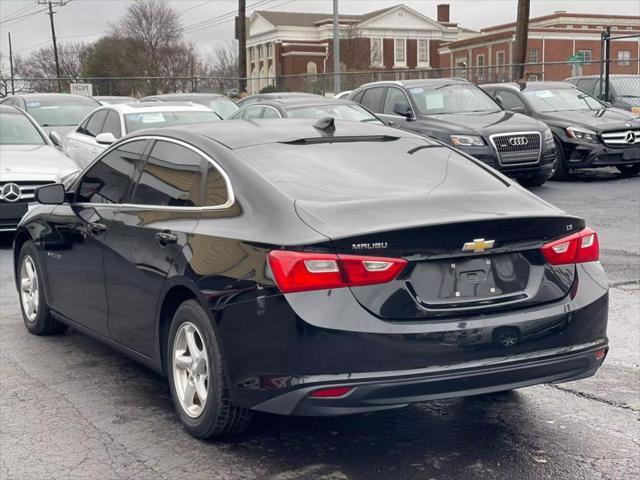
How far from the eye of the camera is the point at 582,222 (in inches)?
188

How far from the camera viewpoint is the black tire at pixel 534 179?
15.2 m

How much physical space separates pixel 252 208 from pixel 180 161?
0.91 metres

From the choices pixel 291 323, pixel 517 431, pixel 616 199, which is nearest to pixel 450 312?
pixel 291 323

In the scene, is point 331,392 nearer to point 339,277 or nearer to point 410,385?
point 410,385

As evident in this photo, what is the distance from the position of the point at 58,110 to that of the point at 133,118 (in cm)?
500

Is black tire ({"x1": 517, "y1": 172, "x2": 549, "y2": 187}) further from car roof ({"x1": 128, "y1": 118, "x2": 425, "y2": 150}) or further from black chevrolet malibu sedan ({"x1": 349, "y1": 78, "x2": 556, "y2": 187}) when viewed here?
car roof ({"x1": 128, "y1": 118, "x2": 425, "y2": 150})

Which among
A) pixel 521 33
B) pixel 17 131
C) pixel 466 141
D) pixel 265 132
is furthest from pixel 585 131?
pixel 265 132

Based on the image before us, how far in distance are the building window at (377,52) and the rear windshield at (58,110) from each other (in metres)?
67.9

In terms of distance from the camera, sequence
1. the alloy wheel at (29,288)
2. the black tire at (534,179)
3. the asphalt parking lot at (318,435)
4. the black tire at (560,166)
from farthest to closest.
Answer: the black tire at (560,166) < the black tire at (534,179) < the alloy wheel at (29,288) < the asphalt parking lot at (318,435)

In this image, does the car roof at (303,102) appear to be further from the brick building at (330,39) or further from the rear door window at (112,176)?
the brick building at (330,39)

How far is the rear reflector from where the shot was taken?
162 inches

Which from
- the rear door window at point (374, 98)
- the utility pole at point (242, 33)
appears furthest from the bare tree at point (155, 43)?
the rear door window at point (374, 98)

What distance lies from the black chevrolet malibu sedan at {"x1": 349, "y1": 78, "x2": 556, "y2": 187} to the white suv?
11.2 ft

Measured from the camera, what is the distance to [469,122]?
1525 cm
